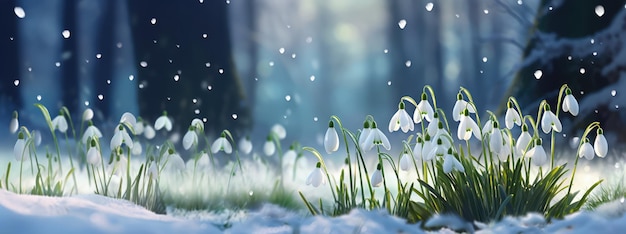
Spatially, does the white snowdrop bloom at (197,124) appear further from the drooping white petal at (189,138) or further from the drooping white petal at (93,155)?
the drooping white petal at (93,155)

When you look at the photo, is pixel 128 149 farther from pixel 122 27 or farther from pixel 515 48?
pixel 515 48

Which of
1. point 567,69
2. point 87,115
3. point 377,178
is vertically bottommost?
point 377,178

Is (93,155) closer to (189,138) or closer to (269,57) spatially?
(189,138)

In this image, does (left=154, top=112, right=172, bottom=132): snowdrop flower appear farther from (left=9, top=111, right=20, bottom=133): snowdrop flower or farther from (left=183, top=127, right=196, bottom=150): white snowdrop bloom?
(left=9, top=111, right=20, bottom=133): snowdrop flower

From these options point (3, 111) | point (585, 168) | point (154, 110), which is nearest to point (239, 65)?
point (154, 110)

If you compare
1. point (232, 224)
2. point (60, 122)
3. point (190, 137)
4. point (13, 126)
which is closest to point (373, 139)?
point (232, 224)

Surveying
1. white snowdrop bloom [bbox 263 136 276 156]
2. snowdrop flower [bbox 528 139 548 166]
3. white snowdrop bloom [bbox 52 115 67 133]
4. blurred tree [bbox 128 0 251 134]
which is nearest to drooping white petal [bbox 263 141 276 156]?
white snowdrop bloom [bbox 263 136 276 156]
